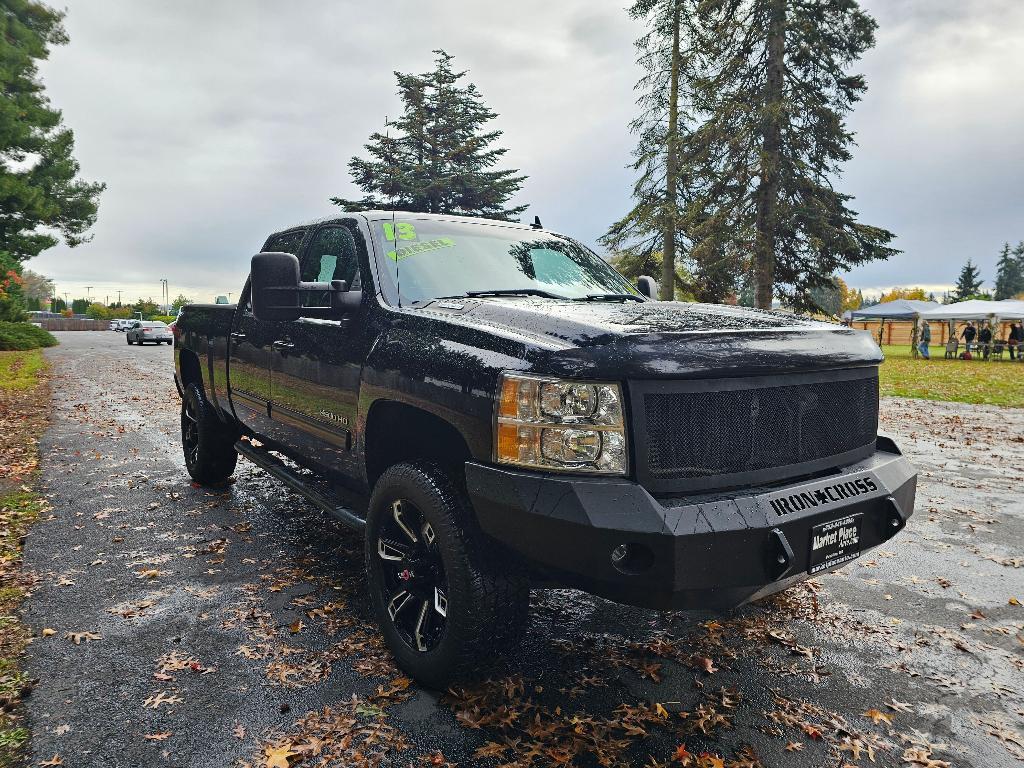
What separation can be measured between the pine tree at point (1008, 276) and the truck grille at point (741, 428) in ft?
353

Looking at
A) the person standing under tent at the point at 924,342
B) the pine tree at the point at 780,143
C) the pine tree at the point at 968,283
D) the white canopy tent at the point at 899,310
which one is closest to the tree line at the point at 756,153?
the pine tree at the point at 780,143

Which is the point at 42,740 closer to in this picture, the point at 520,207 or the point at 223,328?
the point at 223,328

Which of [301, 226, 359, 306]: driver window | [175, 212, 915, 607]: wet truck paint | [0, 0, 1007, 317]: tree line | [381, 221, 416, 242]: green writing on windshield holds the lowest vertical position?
[175, 212, 915, 607]: wet truck paint

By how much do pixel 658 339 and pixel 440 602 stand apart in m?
1.39

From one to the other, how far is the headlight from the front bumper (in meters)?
0.06

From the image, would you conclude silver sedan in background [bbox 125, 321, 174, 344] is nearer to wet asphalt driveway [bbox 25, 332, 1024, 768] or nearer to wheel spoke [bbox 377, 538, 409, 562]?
wet asphalt driveway [bbox 25, 332, 1024, 768]

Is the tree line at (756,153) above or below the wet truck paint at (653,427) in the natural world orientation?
above

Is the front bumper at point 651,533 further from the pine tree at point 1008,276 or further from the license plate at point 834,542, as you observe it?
the pine tree at point 1008,276

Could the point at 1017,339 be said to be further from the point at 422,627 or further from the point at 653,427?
the point at 422,627

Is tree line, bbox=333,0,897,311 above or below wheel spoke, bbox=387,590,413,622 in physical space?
above

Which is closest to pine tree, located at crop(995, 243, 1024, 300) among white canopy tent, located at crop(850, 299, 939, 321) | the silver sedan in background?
white canopy tent, located at crop(850, 299, 939, 321)

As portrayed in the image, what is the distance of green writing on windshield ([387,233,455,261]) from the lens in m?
3.63

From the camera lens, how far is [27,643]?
3.29m

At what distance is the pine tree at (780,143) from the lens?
20.4 m
